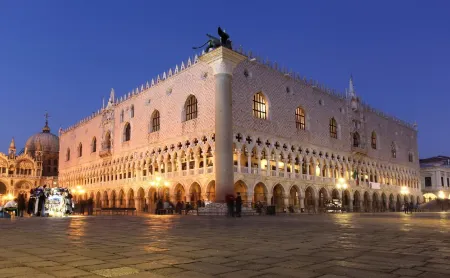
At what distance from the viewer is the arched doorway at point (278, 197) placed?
33.1 m

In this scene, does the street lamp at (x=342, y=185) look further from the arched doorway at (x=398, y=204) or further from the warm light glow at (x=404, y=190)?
the warm light glow at (x=404, y=190)

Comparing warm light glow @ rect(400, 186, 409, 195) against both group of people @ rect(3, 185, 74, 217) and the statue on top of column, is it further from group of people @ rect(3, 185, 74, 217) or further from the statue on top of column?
group of people @ rect(3, 185, 74, 217)

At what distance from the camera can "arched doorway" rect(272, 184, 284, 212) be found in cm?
3306

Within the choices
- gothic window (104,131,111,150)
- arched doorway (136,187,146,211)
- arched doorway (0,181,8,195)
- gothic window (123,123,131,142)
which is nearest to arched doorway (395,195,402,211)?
arched doorway (136,187,146,211)

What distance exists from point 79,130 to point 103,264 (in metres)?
50.0

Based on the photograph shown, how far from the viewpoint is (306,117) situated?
3662 cm

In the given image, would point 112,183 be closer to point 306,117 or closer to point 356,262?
point 306,117

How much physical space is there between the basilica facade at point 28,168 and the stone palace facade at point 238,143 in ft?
58.1

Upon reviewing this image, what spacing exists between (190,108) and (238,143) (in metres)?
5.54

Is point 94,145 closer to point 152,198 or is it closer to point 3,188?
point 152,198

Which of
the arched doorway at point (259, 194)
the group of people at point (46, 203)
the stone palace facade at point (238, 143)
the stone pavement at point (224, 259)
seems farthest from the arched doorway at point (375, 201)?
the stone pavement at point (224, 259)

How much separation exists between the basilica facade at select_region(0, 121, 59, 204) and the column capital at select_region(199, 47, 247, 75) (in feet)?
139

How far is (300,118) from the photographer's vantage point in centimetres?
3644

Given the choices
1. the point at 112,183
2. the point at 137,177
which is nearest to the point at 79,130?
the point at 112,183
